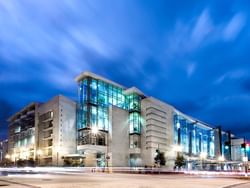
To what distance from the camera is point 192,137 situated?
122 m

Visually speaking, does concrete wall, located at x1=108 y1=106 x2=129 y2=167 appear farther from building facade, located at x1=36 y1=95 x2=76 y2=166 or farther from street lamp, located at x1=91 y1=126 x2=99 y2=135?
building facade, located at x1=36 y1=95 x2=76 y2=166

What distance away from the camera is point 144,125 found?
95.4 meters

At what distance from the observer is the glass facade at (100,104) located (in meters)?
87.6

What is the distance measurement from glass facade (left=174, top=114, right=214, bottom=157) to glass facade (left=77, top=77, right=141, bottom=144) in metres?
17.6

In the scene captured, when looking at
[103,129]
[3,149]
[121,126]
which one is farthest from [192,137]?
[3,149]

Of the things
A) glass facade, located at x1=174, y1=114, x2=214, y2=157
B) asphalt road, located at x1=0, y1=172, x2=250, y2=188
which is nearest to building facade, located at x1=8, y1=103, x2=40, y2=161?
glass facade, located at x1=174, y1=114, x2=214, y2=157

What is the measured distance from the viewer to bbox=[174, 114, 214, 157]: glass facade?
109 m

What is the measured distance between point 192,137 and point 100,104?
4650 cm

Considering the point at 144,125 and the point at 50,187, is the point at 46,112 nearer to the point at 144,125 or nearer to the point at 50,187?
the point at 144,125

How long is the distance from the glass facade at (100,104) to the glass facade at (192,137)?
17611 millimetres

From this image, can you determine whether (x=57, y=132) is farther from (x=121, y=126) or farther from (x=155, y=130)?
(x=155, y=130)

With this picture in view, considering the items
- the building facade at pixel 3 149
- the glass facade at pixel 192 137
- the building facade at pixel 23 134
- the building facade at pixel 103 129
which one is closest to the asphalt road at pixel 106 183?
the building facade at pixel 103 129

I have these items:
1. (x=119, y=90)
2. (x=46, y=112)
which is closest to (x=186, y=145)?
(x=119, y=90)

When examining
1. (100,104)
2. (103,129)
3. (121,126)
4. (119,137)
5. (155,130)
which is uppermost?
(100,104)
